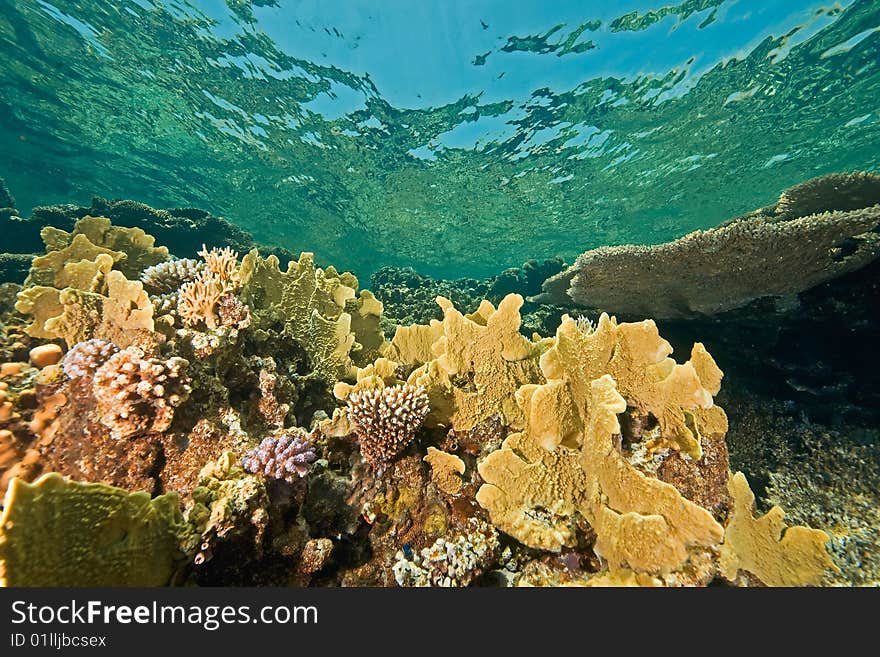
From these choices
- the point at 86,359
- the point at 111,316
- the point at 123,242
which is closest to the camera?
the point at 86,359

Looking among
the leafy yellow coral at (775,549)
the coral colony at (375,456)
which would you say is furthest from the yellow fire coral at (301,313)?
the leafy yellow coral at (775,549)

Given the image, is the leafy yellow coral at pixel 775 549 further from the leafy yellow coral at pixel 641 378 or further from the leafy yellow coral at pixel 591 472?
the leafy yellow coral at pixel 591 472

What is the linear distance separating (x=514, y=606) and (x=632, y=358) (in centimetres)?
201

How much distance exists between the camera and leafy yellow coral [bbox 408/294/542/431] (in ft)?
10.4

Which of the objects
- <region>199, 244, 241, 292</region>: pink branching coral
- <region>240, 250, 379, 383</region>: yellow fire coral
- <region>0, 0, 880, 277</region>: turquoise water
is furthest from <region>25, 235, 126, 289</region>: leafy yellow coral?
<region>0, 0, 880, 277</region>: turquoise water

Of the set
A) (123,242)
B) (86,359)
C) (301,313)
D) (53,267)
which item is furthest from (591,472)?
(123,242)

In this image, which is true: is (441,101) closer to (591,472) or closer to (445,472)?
(445,472)

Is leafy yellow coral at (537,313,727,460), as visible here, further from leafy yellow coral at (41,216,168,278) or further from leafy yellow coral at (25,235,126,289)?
leafy yellow coral at (41,216,168,278)

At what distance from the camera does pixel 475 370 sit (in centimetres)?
330

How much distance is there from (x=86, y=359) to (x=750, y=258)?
7.57 meters

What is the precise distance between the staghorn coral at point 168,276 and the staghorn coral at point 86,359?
1.48m

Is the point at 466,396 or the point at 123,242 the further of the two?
the point at 123,242

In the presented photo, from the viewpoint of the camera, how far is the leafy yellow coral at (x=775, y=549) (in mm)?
2365

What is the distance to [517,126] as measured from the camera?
1864 centimetres
